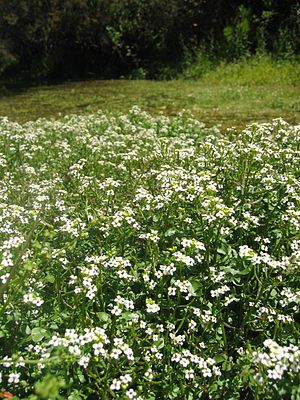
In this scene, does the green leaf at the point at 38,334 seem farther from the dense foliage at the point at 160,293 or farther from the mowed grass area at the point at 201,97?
the mowed grass area at the point at 201,97

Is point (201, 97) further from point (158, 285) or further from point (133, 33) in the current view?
point (158, 285)

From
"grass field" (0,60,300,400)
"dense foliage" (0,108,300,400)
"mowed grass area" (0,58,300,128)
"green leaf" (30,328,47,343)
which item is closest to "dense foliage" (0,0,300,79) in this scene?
"mowed grass area" (0,58,300,128)

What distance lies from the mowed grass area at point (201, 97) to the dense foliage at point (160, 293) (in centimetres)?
481

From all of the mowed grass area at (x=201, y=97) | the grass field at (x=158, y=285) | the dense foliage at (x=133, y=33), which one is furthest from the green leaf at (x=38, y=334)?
the dense foliage at (x=133, y=33)

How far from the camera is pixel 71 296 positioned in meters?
2.68

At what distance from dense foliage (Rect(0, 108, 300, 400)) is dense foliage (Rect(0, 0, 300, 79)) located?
11933 millimetres

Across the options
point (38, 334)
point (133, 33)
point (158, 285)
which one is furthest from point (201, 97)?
point (38, 334)

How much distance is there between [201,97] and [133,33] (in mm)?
7980

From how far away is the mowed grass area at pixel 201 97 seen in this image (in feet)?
29.0

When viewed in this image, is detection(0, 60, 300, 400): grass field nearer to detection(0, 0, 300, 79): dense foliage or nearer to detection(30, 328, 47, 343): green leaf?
detection(30, 328, 47, 343): green leaf

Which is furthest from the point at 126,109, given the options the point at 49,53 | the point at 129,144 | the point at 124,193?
the point at 49,53

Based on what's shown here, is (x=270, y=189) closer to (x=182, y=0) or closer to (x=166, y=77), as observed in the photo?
(x=166, y=77)

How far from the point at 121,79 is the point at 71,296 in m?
15.4

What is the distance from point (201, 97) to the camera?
1088 centimetres
